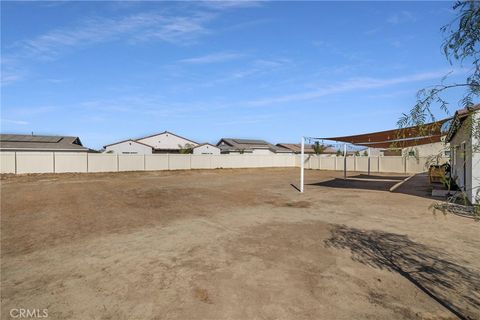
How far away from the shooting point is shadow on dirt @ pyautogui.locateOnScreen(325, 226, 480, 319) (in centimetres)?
407

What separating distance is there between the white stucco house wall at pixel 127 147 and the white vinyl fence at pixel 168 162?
17.6 metres

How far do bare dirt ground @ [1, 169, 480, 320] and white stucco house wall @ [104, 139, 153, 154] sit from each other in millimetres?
38223

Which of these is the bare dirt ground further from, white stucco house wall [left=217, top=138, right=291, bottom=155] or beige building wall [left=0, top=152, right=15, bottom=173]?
white stucco house wall [left=217, top=138, right=291, bottom=155]

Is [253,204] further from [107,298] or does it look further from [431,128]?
[431,128]

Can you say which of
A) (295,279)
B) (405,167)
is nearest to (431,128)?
(295,279)

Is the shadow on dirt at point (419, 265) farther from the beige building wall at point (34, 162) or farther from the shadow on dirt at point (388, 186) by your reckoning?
the beige building wall at point (34, 162)

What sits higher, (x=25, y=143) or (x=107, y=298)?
(x=25, y=143)

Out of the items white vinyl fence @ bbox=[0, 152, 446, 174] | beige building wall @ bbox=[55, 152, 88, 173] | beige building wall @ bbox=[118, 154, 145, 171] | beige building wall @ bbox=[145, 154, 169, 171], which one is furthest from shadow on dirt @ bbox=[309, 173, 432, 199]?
beige building wall @ bbox=[55, 152, 88, 173]

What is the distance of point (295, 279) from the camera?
4688 millimetres

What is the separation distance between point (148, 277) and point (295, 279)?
7.49 feet

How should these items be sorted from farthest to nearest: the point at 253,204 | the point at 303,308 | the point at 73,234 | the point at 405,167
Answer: the point at 405,167
the point at 253,204
the point at 73,234
the point at 303,308

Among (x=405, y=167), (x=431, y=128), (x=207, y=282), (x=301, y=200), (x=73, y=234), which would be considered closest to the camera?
(x=431, y=128)

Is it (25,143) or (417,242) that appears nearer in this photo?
(417,242)

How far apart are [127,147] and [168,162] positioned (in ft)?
61.8
